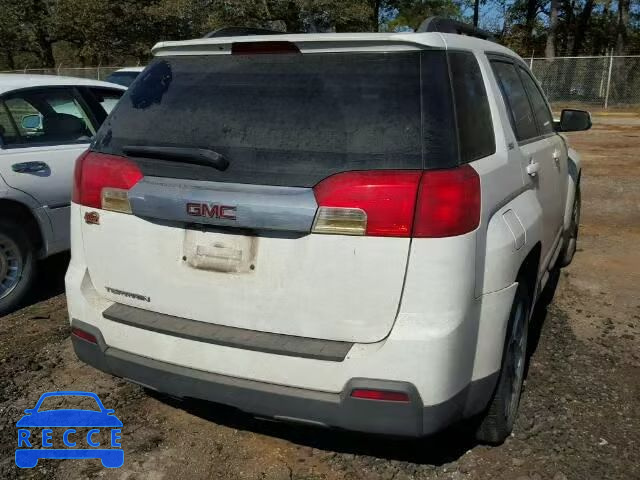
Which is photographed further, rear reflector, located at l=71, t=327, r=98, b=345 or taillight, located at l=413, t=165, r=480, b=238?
rear reflector, located at l=71, t=327, r=98, b=345

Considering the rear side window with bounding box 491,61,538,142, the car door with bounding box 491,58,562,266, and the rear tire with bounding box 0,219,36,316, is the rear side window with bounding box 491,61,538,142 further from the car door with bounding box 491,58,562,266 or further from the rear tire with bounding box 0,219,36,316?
the rear tire with bounding box 0,219,36,316

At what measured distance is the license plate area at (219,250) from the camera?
7.71 ft

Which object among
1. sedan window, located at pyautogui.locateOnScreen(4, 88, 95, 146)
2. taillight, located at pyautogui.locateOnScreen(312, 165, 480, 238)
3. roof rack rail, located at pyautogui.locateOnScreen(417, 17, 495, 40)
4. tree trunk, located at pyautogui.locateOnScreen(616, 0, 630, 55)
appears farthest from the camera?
tree trunk, located at pyautogui.locateOnScreen(616, 0, 630, 55)

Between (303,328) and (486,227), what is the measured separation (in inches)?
31.4

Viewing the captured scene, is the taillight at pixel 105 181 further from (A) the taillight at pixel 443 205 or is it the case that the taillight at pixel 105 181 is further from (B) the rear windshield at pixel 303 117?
(A) the taillight at pixel 443 205

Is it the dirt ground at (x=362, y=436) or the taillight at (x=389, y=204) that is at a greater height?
the taillight at (x=389, y=204)

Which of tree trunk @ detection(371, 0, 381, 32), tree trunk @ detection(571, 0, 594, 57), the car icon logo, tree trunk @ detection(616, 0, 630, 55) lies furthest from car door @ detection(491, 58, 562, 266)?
tree trunk @ detection(571, 0, 594, 57)

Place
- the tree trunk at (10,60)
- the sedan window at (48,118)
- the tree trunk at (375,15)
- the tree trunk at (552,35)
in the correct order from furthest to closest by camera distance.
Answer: the tree trunk at (10,60), the tree trunk at (552,35), the tree trunk at (375,15), the sedan window at (48,118)

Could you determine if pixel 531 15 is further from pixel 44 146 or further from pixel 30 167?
pixel 30 167

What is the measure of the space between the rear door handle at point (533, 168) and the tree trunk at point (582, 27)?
40502 mm

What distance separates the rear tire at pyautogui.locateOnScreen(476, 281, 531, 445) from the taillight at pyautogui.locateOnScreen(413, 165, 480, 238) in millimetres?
637

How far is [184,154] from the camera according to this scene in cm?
243

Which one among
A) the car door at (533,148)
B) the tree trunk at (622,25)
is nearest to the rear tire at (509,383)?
the car door at (533,148)

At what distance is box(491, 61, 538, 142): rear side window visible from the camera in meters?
3.25
